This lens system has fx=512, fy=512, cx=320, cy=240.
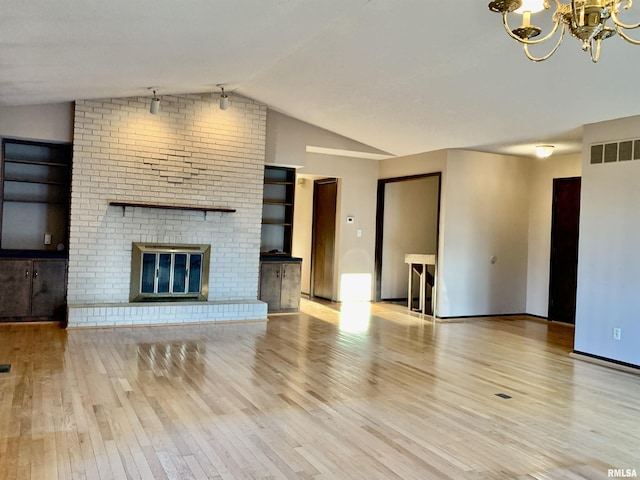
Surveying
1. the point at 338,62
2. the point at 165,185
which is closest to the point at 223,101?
the point at 165,185

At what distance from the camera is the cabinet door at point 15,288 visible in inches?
234

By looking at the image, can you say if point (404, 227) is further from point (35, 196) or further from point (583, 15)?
point (583, 15)

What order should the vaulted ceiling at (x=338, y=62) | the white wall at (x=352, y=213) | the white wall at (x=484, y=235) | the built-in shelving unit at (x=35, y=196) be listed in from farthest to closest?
1. the white wall at (x=352, y=213)
2. the white wall at (x=484, y=235)
3. the built-in shelving unit at (x=35, y=196)
4. the vaulted ceiling at (x=338, y=62)

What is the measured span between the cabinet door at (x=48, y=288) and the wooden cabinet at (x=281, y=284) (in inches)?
104

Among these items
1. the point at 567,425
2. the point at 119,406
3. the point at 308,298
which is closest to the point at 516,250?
the point at 308,298

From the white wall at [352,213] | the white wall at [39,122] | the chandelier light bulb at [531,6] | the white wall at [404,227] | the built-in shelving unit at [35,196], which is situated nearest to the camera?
the chandelier light bulb at [531,6]

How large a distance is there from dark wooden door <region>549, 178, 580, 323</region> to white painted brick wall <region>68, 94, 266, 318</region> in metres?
4.51

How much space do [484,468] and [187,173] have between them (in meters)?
5.36

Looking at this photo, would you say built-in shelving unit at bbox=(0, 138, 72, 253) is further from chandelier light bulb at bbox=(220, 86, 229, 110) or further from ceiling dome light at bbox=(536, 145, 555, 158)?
ceiling dome light at bbox=(536, 145, 555, 158)

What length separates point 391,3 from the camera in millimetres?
3973

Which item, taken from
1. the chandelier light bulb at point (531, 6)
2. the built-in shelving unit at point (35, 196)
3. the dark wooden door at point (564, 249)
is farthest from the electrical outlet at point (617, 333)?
the built-in shelving unit at point (35, 196)

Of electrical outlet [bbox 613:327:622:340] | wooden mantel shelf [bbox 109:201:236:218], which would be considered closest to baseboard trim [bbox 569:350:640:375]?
electrical outlet [bbox 613:327:622:340]

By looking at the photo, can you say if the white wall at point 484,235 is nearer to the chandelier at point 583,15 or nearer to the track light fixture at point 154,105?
the track light fixture at point 154,105

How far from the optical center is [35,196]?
6574mm
